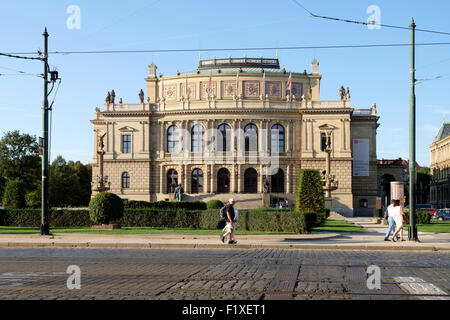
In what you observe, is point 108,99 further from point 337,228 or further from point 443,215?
point 337,228

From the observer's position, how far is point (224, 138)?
7950 cm

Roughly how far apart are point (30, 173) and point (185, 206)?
143ft

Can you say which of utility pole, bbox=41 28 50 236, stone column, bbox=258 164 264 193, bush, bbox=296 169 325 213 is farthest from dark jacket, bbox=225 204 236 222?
stone column, bbox=258 164 264 193

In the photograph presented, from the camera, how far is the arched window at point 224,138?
3120 inches

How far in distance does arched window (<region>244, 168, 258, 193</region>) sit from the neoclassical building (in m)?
0.14

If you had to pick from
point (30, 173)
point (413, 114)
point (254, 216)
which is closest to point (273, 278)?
point (413, 114)

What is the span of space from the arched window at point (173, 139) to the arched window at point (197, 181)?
4.37m

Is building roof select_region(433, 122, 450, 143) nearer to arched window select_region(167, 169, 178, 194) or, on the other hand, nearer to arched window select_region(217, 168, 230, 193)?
arched window select_region(217, 168, 230, 193)

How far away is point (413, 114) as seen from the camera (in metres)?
25.6

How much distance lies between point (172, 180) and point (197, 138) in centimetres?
702

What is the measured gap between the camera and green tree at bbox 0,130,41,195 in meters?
83.8

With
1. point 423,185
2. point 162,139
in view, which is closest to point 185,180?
point 162,139

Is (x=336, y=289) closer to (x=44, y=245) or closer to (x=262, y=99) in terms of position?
(x=44, y=245)

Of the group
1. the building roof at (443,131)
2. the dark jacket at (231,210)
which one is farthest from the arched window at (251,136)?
the building roof at (443,131)
